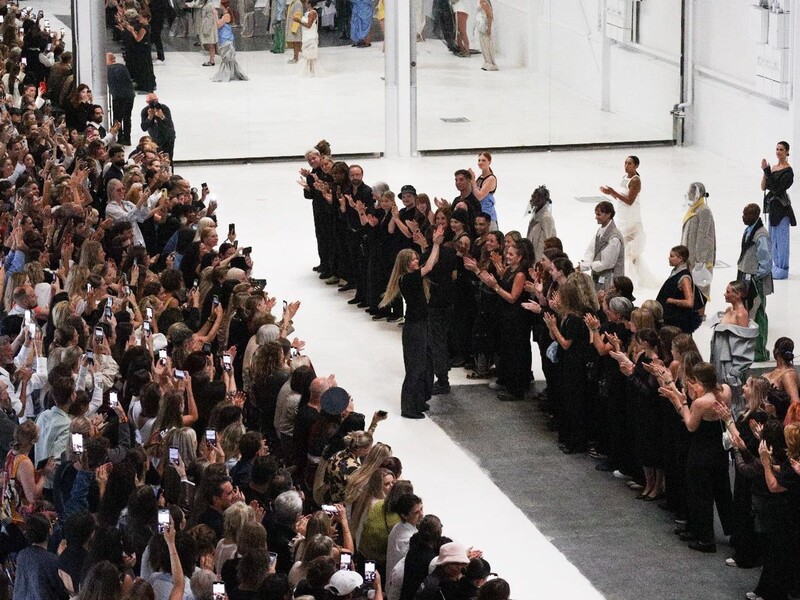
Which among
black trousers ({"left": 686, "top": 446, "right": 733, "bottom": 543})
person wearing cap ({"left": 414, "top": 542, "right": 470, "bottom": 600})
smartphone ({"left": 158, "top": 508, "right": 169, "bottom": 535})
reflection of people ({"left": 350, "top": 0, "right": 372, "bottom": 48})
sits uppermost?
reflection of people ({"left": 350, "top": 0, "right": 372, "bottom": 48})

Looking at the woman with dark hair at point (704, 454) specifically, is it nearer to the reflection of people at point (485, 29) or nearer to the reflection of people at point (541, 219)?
the reflection of people at point (541, 219)

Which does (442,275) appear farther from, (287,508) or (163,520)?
(163,520)

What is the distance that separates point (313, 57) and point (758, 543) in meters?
17.7

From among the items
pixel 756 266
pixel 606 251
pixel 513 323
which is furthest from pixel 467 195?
pixel 756 266

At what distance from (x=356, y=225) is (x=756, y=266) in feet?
14.6

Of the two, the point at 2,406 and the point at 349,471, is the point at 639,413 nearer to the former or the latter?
the point at 349,471

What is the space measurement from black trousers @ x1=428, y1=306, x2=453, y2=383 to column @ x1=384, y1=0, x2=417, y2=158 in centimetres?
1277

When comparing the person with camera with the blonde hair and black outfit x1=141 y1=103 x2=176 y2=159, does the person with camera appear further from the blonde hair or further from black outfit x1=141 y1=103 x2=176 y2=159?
the blonde hair

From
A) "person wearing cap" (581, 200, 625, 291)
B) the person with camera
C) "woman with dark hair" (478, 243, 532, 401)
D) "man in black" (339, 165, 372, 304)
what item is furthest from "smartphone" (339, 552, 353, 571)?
the person with camera

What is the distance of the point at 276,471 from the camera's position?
9664mm

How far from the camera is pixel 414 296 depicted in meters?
14.0

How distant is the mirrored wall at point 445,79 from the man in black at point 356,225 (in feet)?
31.4

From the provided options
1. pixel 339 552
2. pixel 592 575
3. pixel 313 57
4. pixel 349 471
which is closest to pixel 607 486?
pixel 592 575

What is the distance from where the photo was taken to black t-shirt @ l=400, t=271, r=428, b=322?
45.5 ft
